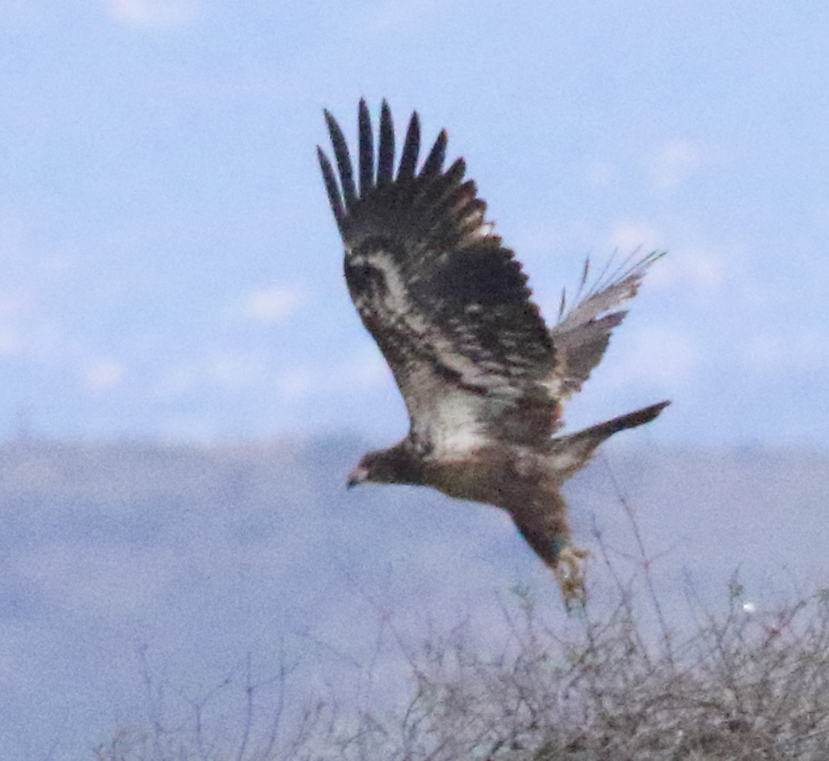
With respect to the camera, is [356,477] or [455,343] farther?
[356,477]

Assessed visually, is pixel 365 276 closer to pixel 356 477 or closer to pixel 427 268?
pixel 427 268

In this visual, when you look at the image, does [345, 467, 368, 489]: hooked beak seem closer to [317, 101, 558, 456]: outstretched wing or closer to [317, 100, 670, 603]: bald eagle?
[317, 100, 670, 603]: bald eagle

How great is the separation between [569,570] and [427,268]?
167 cm

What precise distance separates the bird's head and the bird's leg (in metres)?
0.76

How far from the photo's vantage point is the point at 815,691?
7449 millimetres

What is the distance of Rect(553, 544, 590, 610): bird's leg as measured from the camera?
27.7 feet

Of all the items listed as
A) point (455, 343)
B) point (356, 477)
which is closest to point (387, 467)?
point (356, 477)

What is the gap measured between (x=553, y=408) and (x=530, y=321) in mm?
621

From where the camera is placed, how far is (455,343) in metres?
7.95

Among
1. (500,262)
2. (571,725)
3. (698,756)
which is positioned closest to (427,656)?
(571,725)

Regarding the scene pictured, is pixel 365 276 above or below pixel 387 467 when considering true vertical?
above

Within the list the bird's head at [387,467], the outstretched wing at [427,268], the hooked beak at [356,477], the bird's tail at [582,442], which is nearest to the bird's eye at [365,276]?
the outstretched wing at [427,268]

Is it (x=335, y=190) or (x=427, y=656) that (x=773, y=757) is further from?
(x=335, y=190)

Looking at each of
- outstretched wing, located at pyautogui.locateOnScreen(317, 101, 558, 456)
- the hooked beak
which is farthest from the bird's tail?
the hooked beak
